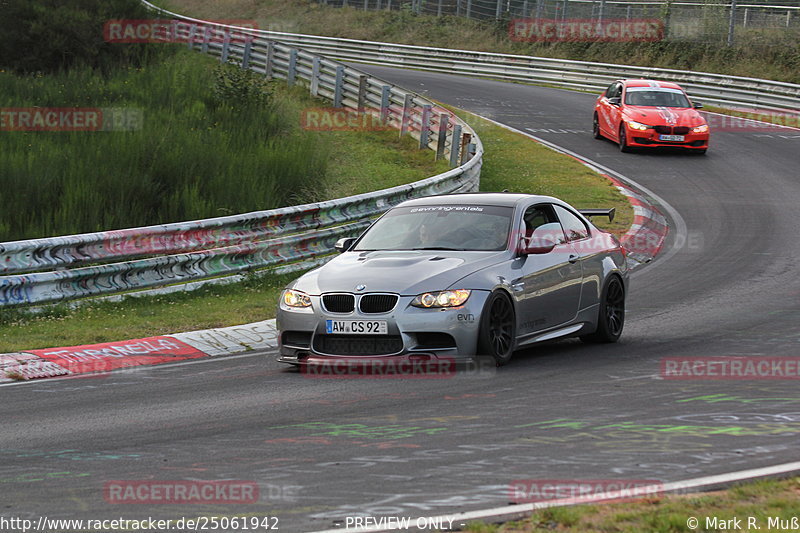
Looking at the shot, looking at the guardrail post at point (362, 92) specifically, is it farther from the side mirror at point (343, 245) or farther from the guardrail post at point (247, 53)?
the side mirror at point (343, 245)

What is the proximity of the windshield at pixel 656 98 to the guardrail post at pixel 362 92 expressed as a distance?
6.65 meters

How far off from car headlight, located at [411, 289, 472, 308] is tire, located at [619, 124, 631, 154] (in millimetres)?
20261

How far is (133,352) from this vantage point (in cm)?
1093

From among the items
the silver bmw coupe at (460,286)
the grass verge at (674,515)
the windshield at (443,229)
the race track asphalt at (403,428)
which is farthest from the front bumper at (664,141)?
the grass verge at (674,515)

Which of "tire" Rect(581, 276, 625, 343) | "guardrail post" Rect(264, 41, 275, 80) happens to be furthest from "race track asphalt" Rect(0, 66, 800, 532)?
"guardrail post" Rect(264, 41, 275, 80)

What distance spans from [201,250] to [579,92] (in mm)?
30280

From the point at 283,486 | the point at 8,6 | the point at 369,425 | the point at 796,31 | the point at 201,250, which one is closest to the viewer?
the point at 283,486

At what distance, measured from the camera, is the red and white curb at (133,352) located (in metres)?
10.1

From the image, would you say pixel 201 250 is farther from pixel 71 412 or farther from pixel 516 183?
pixel 516 183

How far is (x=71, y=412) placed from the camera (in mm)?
8336

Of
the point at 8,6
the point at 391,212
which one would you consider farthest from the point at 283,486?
the point at 8,6

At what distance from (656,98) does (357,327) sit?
21.3m

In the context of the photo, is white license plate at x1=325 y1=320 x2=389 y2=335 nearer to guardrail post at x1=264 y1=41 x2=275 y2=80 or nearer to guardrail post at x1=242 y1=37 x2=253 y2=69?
guardrail post at x1=264 y1=41 x2=275 y2=80

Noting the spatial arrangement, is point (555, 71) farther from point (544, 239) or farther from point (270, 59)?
point (544, 239)
